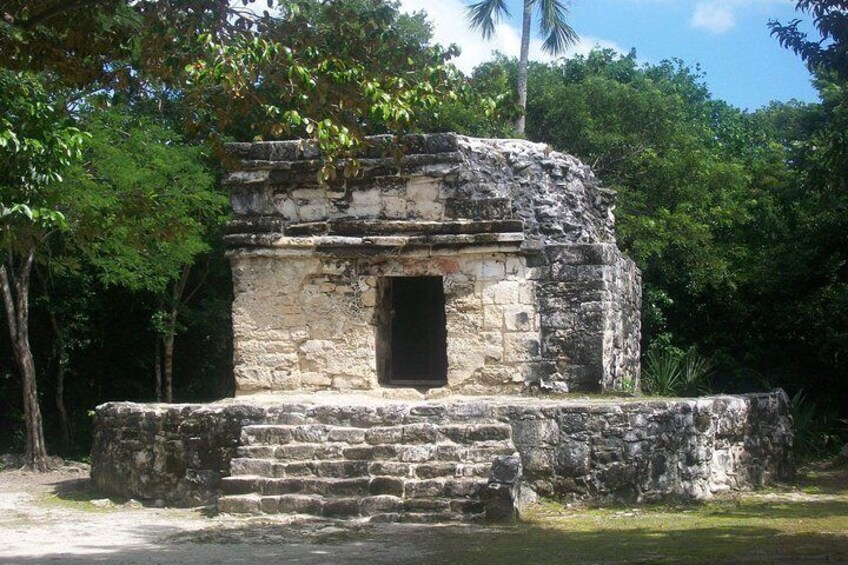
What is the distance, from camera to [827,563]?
21.9 ft

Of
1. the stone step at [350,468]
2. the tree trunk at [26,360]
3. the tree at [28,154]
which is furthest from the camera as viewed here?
the tree trunk at [26,360]

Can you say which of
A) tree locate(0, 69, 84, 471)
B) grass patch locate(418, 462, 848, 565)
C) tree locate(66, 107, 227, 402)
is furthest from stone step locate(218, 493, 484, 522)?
tree locate(66, 107, 227, 402)

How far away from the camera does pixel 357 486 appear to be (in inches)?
362

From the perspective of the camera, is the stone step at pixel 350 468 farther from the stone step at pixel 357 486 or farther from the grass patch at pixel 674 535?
the grass patch at pixel 674 535

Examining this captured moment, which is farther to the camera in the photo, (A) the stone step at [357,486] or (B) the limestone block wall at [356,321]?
(B) the limestone block wall at [356,321]

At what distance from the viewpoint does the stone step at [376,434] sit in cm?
959

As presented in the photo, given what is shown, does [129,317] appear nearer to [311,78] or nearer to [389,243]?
[389,243]

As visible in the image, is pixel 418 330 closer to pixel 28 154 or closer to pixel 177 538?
pixel 177 538

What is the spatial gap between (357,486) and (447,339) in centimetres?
255

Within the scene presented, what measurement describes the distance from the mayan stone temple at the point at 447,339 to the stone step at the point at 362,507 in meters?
0.55

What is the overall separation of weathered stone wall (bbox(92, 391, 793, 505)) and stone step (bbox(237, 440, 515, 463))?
0.32 meters

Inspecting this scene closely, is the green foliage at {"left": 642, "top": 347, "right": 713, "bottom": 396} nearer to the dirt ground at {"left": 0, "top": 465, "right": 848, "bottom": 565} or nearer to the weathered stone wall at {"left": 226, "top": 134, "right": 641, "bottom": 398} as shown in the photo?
the weathered stone wall at {"left": 226, "top": 134, "right": 641, "bottom": 398}

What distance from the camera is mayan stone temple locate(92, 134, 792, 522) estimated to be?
975cm

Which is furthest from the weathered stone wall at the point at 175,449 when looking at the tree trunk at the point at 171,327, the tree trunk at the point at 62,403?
the tree trunk at the point at 62,403
